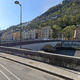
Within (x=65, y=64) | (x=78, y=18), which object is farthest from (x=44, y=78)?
(x=78, y=18)

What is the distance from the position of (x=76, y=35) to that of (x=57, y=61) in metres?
60.0

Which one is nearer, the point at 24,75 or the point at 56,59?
the point at 24,75

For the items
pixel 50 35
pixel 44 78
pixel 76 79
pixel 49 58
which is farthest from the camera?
pixel 50 35

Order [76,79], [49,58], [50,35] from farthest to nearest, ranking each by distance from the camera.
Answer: [50,35] < [49,58] < [76,79]

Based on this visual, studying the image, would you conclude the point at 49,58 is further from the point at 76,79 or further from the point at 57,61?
the point at 76,79

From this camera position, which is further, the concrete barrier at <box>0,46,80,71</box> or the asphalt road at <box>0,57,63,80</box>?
the concrete barrier at <box>0,46,80,71</box>

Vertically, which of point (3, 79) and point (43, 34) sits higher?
point (43, 34)

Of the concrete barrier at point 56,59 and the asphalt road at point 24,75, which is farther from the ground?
the concrete barrier at point 56,59

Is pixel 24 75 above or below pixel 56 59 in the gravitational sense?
below

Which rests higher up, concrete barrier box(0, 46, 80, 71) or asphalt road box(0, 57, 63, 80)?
concrete barrier box(0, 46, 80, 71)

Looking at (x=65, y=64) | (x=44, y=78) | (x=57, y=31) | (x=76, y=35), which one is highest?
(x=57, y=31)

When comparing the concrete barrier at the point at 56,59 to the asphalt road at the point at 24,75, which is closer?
the asphalt road at the point at 24,75

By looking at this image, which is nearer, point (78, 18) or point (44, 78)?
point (44, 78)

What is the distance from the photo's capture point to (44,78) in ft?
16.4
